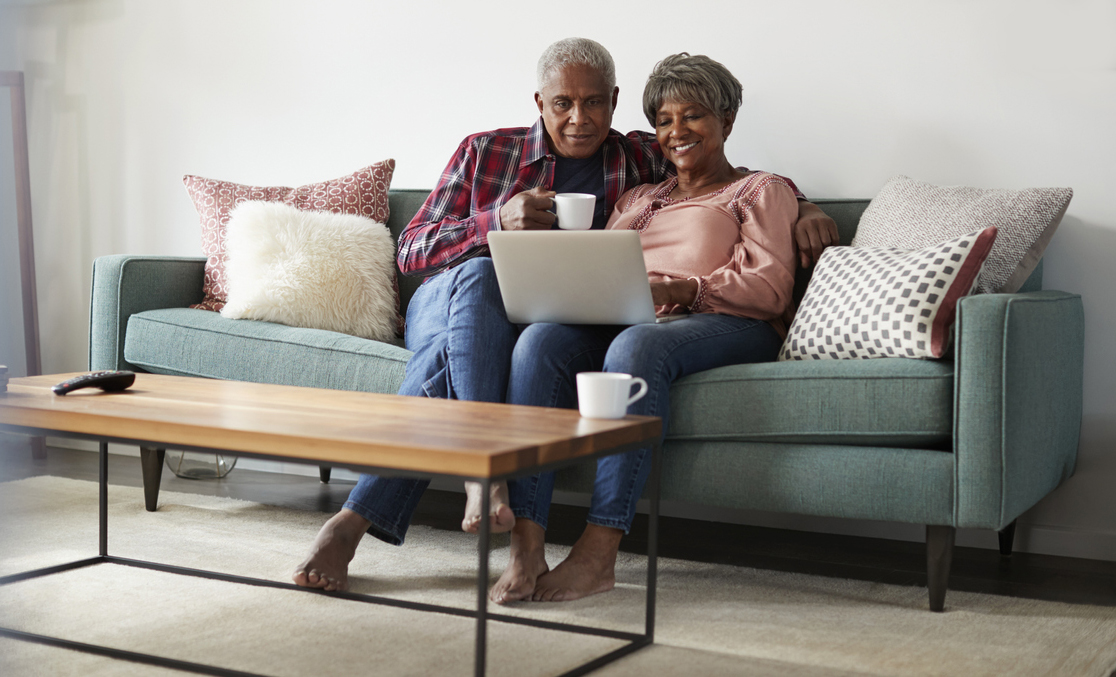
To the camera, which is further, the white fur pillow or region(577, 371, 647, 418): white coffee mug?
the white fur pillow

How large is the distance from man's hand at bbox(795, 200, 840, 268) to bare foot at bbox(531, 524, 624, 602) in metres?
0.78

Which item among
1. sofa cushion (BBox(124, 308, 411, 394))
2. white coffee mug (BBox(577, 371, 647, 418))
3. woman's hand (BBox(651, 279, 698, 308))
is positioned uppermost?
woman's hand (BBox(651, 279, 698, 308))

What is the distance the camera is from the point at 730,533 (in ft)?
8.12

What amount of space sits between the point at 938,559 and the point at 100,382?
4.69 feet

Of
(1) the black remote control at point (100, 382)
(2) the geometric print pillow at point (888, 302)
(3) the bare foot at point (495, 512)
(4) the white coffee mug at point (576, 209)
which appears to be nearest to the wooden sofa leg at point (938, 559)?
(2) the geometric print pillow at point (888, 302)

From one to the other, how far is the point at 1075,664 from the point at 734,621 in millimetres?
509

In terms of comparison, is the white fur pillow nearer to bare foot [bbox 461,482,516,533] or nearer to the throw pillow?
bare foot [bbox 461,482,516,533]

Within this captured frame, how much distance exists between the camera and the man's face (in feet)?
7.81

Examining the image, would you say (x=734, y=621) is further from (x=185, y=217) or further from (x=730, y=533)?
(x=185, y=217)

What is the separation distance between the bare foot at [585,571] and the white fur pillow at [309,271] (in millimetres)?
1000

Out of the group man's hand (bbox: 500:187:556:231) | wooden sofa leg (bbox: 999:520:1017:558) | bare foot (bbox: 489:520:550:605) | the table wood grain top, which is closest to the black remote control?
the table wood grain top

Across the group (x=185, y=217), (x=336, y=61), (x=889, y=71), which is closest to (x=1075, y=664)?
(x=889, y=71)

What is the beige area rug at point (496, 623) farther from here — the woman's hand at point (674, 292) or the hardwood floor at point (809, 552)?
the woman's hand at point (674, 292)

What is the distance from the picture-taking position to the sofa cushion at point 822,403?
1.79 meters
